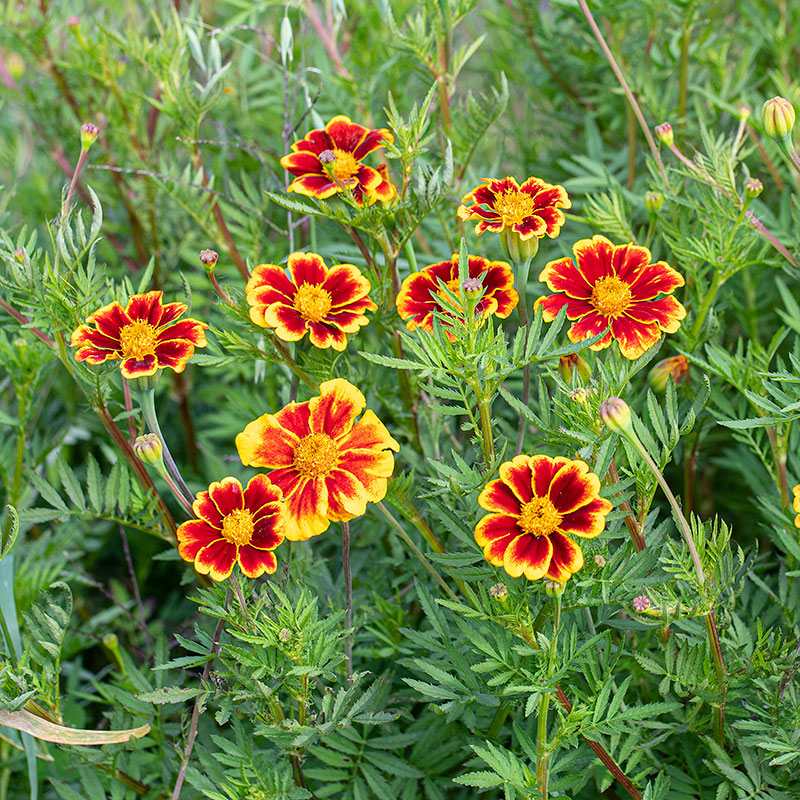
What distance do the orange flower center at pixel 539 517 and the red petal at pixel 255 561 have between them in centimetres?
21

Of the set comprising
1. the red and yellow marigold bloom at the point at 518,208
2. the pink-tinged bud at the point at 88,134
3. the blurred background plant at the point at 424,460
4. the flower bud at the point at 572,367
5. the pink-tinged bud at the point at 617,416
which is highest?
the pink-tinged bud at the point at 88,134

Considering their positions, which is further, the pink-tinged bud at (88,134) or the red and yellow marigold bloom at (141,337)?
the pink-tinged bud at (88,134)

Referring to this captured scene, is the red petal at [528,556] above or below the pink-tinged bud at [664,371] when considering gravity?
above

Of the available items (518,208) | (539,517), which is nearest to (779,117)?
(518,208)

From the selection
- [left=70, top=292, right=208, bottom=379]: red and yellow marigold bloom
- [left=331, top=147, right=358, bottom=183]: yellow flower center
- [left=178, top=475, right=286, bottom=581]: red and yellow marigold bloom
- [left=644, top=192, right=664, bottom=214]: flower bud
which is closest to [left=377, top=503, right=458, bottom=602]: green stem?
[left=178, top=475, right=286, bottom=581]: red and yellow marigold bloom

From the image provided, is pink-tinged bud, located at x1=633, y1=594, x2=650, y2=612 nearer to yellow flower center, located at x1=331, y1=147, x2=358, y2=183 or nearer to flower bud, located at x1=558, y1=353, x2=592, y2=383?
flower bud, located at x1=558, y1=353, x2=592, y2=383

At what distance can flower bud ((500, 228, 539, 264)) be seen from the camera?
0.81 metres

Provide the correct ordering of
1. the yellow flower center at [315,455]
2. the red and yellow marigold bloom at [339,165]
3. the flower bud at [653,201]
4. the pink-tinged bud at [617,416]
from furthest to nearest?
the flower bud at [653,201] → the red and yellow marigold bloom at [339,165] → the yellow flower center at [315,455] → the pink-tinged bud at [617,416]

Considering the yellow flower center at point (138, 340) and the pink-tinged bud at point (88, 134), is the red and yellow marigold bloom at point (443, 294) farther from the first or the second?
the pink-tinged bud at point (88, 134)

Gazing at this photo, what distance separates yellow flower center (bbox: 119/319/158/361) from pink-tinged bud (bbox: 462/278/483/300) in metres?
0.29

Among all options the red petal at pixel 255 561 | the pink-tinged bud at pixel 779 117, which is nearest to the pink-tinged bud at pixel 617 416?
the red petal at pixel 255 561

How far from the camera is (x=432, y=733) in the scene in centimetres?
96

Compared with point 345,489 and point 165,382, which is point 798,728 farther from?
point 165,382

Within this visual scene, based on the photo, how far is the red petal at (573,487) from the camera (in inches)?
27.0
